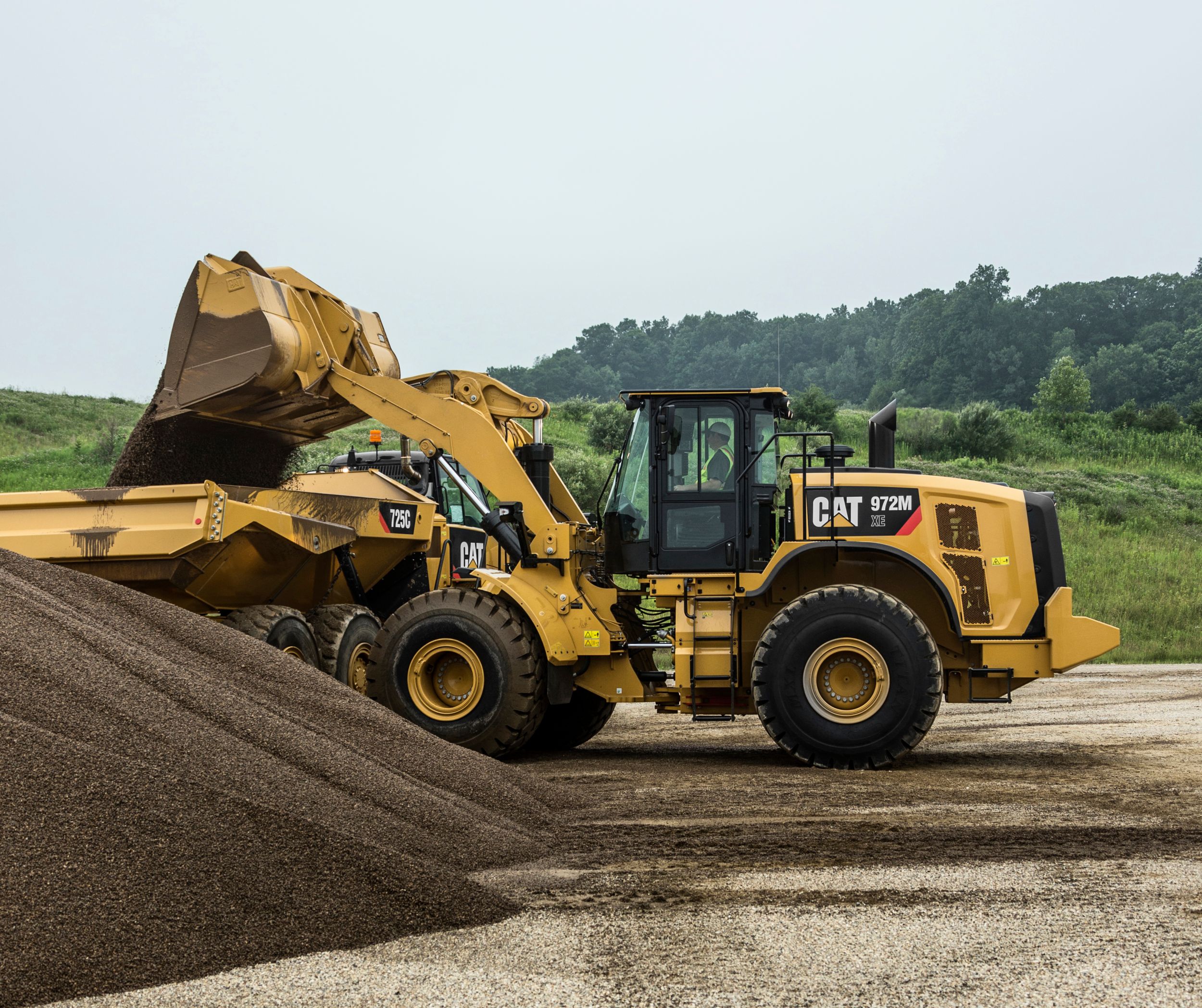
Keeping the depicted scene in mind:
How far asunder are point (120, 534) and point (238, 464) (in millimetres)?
1445

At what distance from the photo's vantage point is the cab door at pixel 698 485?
8.46 m

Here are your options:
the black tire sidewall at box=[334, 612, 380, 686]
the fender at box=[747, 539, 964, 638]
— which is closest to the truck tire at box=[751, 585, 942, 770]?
the fender at box=[747, 539, 964, 638]

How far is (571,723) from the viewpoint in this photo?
9625mm

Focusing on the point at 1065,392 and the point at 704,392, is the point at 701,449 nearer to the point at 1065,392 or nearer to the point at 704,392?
the point at 704,392

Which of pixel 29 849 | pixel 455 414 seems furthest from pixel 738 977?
pixel 455 414

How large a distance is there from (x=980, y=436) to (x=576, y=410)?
13.5 metres

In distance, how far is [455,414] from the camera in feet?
30.3

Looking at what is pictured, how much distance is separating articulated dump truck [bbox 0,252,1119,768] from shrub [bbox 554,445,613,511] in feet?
52.3

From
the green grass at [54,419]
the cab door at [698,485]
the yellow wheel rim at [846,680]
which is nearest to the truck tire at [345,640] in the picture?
the cab door at [698,485]

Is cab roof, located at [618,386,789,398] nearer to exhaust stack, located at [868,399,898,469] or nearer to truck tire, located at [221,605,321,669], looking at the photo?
exhaust stack, located at [868,399,898,469]

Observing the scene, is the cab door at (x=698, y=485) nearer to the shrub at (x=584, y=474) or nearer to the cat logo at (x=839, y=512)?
the cat logo at (x=839, y=512)

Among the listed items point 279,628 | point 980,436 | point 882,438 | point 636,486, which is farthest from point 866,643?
point 980,436

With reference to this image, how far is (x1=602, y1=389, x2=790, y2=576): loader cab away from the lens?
27.6 feet

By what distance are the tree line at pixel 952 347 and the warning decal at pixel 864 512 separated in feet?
120
